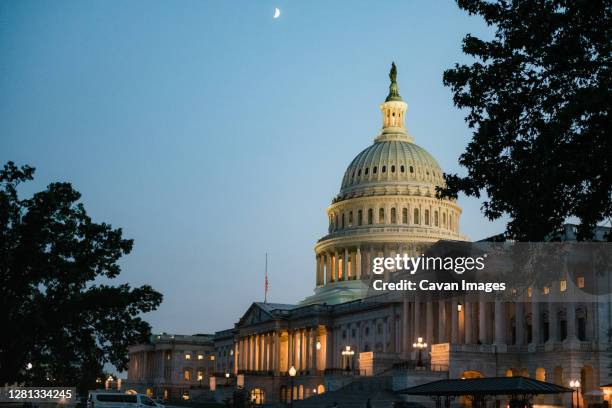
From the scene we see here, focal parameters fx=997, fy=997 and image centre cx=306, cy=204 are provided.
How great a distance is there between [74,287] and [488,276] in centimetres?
5534

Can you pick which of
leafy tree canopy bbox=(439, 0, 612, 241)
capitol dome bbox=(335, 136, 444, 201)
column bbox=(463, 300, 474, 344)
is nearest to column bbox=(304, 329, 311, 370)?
capitol dome bbox=(335, 136, 444, 201)

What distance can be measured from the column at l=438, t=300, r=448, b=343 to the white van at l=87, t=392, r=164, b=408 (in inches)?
1831

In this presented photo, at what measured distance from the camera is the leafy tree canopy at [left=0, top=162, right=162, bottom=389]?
47406 millimetres

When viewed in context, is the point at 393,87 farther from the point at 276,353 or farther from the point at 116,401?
the point at 116,401

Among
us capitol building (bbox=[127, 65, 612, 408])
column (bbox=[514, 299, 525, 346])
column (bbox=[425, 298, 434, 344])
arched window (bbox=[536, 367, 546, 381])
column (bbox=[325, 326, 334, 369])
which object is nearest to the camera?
us capitol building (bbox=[127, 65, 612, 408])

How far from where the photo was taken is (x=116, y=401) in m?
64.9

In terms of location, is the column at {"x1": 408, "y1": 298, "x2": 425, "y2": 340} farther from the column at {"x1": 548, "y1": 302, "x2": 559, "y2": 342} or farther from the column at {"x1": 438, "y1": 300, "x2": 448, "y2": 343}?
the column at {"x1": 548, "y1": 302, "x2": 559, "y2": 342}

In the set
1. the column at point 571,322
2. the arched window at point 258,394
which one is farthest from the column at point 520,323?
the arched window at point 258,394

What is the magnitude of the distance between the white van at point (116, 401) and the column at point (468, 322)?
147 ft

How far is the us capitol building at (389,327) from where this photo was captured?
89.2m

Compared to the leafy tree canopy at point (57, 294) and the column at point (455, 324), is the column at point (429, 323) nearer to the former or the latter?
the column at point (455, 324)

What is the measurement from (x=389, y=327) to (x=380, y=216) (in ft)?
139

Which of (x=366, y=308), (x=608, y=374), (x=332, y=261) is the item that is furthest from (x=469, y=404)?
(x=332, y=261)

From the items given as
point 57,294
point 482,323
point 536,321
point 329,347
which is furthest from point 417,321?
point 57,294
